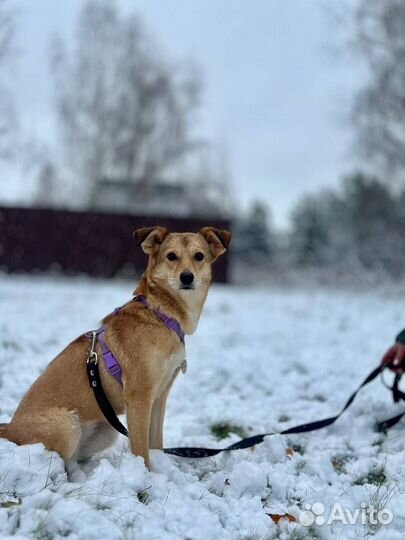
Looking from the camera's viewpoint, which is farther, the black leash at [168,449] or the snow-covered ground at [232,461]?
the black leash at [168,449]

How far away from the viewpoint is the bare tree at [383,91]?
21.7 m

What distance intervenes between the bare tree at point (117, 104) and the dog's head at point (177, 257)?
1121 inches

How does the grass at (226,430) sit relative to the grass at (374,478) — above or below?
below

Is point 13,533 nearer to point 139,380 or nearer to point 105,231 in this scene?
Answer: point 139,380

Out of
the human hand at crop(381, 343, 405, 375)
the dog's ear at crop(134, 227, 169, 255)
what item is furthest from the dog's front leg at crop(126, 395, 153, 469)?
the human hand at crop(381, 343, 405, 375)

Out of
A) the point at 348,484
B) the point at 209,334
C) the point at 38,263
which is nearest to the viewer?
the point at 348,484

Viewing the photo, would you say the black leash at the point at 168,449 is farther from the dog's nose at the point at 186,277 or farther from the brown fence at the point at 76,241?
the brown fence at the point at 76,241

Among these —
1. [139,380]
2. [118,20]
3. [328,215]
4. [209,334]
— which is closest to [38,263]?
[209,334]

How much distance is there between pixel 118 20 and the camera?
30.6m

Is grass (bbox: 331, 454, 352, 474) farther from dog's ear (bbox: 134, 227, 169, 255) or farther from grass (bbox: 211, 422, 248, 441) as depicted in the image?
dog's ear (bbox: 134, 227, 169, 255)

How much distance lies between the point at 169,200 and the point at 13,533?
128 ft

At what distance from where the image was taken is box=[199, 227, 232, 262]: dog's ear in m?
4.06

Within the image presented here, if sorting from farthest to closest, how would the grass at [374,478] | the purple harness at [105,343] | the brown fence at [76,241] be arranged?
the brown fence at [76,241], the grass at [374,478], the purple harness at [105,343]

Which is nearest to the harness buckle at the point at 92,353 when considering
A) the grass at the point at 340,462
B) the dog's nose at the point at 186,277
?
the dog's nose at the point at 186,277
